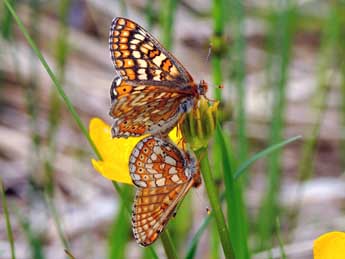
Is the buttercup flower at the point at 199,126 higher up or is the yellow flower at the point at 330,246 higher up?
the buttercup flower at the point at 199,126

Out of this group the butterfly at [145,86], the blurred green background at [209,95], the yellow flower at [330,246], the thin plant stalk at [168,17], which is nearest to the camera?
the yellow flower at [330,246]

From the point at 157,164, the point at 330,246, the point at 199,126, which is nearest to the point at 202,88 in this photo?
the point at 199,126

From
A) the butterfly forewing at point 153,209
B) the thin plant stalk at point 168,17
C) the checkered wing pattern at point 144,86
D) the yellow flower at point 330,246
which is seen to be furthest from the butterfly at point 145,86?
the thin plant stalk at point 168,17

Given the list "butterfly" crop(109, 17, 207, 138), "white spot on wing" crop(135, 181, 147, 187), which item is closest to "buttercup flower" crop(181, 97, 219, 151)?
"butterfly" crop(109, 17, 207, 138)

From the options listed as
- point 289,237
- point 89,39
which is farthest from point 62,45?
point 89,39

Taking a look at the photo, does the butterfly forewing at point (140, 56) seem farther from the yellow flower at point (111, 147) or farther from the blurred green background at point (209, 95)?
the blurred green background at point (209, 95)

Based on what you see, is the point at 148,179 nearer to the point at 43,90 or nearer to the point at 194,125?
the point at 194,125

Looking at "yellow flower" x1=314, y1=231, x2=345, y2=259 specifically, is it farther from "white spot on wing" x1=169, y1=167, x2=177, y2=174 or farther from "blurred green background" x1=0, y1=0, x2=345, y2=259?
"blurred green background" x1=0, y1=0, x2=345, y2=259

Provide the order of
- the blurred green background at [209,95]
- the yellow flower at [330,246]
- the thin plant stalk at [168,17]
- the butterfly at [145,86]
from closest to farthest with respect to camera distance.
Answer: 1. the yellow flower at [330,246]
2. the butterfly at [145,86]
3. the thin plant stalk at [168,17]
4. the blurred green background at [209,95]
